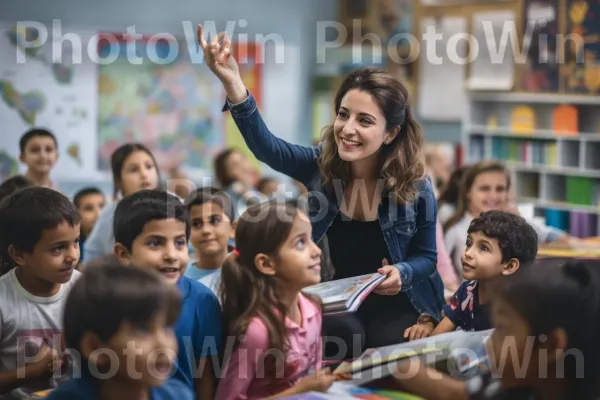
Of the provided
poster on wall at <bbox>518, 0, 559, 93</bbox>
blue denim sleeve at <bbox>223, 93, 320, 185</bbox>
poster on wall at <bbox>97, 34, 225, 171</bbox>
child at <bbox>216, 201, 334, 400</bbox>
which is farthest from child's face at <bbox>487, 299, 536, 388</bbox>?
poster on wall at <bbox>97, 34, 225, 171</bbox>

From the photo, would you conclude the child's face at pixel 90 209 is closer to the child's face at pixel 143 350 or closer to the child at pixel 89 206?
the child at pixel 89 206

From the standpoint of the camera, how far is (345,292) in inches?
83.4

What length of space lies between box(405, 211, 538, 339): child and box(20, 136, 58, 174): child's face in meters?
2.35

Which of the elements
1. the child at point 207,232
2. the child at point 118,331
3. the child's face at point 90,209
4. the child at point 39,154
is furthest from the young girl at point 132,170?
the child at point 118,331

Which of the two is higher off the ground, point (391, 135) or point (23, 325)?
point (391, 135)

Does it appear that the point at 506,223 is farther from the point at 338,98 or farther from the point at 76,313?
the point at 76,313

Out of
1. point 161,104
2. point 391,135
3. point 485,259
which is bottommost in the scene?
point 485,259

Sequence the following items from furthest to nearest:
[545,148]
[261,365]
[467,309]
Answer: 1. [545,148]
2. [467,309]
3. [261,365]

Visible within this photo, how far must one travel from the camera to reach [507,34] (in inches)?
293

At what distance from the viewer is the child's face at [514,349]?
1.64 meters

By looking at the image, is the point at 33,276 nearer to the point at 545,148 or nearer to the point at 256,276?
the point at 256,276

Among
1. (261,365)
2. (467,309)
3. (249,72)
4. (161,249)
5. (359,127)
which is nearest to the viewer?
(261,365)

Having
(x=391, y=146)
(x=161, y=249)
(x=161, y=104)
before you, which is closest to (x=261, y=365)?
(x=161, y=249)

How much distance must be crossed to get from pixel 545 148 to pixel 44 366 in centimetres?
591
